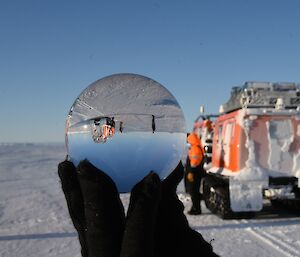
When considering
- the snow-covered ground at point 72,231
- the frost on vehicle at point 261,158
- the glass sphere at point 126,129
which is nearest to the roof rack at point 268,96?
the frost on vehicle at point 261,158

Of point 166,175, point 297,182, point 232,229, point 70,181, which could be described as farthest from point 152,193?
point 297,182

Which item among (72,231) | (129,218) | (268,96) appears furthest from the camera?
(268,96)

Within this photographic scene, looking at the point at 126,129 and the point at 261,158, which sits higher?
the point at 126,129

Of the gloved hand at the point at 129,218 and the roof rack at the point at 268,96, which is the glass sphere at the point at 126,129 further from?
the roof rack at the point at 268,96

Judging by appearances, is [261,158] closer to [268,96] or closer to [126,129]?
[268,96]

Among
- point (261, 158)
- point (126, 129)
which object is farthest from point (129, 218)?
point (261, 158)

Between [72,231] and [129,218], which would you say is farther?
[72,231]
